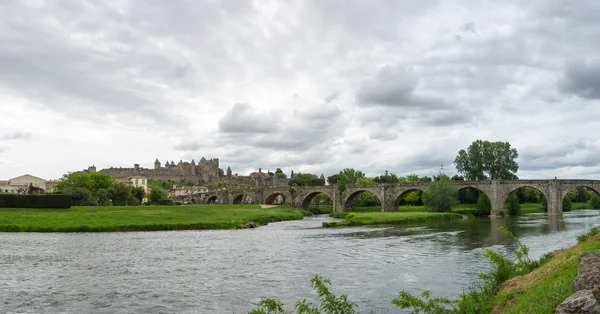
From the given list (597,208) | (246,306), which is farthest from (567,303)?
(597,208)

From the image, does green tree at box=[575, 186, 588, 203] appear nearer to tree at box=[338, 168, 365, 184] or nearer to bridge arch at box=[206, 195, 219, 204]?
tree at box=[338, 168, 365, 184]

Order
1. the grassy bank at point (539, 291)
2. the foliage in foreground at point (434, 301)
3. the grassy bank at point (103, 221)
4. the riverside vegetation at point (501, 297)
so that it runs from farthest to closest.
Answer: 1. the grassy bank at point (103, 221)
2. the foliage in foreground at point (434, 301)
3. the riverside vegetation at point (501, 297)
4. the grassy bank at point (539, 291)

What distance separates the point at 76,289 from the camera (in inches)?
712

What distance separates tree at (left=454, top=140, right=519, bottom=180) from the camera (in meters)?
105

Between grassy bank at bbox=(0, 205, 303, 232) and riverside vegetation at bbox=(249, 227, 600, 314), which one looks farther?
grassy bank at bbox=(0, 205, 303, 232)

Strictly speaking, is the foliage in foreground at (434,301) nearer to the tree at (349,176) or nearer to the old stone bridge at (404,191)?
the old stone bridge at (404,191)

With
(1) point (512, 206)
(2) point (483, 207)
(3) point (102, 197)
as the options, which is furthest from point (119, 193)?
(1) point (512, 206)

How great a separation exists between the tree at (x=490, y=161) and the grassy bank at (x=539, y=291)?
95304 millimetres

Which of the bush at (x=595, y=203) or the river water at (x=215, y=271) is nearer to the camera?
the river water at (x=215, y=271)

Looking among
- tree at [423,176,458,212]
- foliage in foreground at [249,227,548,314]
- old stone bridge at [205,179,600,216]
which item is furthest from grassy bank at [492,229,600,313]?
old stone bridge at [205,179,600,216]

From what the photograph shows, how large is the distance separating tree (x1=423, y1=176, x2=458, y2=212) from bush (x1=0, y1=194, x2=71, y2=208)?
52.3 meters

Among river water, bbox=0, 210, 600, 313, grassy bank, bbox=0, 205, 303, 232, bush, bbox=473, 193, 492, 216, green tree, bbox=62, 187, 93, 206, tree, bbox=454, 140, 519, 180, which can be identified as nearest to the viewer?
river water, bbox=0, 210, 600, 313

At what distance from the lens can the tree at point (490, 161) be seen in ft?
343

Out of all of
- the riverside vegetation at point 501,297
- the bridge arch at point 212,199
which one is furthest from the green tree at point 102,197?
the riverside vegetation at point 501,297
